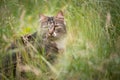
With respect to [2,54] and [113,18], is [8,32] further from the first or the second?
[113,18]

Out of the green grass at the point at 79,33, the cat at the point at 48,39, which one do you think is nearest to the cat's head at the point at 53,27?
the cat at the point at 48,39

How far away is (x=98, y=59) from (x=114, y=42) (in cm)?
27

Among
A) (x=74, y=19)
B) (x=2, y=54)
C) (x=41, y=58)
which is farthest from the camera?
(x=74, y=19)

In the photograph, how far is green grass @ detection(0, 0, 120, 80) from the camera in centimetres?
267

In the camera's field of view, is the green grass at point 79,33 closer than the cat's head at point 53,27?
Yes

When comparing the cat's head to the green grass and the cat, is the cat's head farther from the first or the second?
the green grass

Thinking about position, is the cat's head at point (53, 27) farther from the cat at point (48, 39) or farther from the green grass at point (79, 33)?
the green grass at point (79, 33)

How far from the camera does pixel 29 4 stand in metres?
3.69

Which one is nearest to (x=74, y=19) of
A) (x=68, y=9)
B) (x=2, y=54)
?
(x=68, y=9)

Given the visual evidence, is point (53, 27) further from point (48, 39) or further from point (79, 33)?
point (79, 33)

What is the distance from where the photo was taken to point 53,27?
2996 mm

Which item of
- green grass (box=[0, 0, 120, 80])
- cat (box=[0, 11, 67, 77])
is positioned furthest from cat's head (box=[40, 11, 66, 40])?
green grass (box=[0, 0, 120, 80])

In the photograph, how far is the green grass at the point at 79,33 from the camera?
2666mm

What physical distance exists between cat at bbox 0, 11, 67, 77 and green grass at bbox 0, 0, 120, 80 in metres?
0.07
